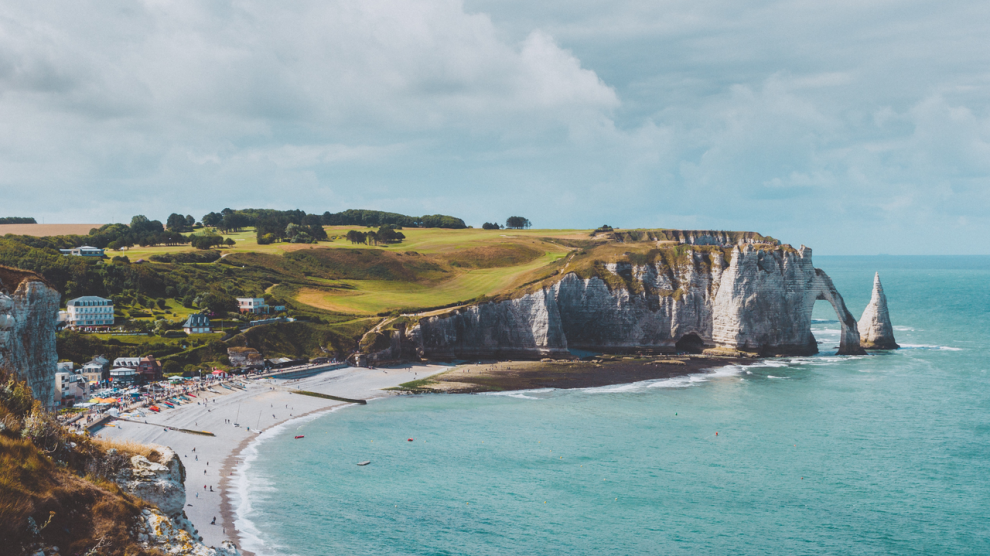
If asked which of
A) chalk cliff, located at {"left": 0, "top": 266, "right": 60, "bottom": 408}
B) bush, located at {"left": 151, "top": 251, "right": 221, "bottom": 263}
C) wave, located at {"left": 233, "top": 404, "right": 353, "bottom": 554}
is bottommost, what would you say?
wave, located at {"left": 233, "top": 404, "right": 353, "bottom": 554}

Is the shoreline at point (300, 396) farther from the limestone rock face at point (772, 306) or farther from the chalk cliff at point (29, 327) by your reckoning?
Result: the chalk cliff at point (29, 327)

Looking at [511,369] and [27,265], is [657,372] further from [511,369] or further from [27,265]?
[27,265]

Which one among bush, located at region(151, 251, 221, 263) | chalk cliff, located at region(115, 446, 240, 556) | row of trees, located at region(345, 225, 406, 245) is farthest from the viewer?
row of trees, located at region(345, 225, 406, 245)

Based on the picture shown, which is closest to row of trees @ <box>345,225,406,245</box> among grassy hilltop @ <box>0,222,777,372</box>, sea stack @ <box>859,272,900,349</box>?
grassy hilltop @ <box>0,222,777,372</box>

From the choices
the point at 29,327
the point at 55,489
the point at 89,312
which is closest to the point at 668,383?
the point at 29,327

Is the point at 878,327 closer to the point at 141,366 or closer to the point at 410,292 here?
the point at 410,292

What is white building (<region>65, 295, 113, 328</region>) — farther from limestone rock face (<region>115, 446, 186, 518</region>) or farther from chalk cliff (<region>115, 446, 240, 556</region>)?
limestone rock face (<region>115, 446, 186, 518</region>)

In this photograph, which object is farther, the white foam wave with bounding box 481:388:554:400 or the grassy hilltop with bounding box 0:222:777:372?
the grassy hilltop with bounding box 0:222:777:372
